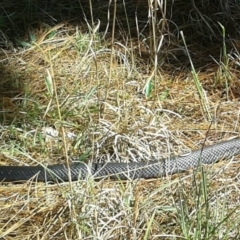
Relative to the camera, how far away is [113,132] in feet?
10.1

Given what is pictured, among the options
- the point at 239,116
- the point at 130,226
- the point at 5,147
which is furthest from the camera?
the point at 239,116

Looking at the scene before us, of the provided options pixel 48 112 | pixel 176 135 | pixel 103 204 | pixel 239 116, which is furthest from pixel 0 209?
pixel 239 116

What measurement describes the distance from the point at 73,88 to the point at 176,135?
561 mm

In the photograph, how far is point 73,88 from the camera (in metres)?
3.39

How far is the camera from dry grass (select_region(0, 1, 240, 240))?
2.45 meters

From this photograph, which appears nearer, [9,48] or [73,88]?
[73,88]

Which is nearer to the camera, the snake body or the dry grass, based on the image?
the dry grass

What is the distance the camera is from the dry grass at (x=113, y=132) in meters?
2.45

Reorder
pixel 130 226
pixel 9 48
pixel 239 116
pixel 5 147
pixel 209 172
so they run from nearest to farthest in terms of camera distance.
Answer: pixel 130 226 < pixel 209 172 < pixel 5 147 < pixel 239 116 < pixel 9 48

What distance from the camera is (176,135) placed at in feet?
10.4

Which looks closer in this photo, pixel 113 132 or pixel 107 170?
pixel 107 170

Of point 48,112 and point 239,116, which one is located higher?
point 48,112

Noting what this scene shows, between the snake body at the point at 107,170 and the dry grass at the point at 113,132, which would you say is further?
the snake body at the point at 107,170

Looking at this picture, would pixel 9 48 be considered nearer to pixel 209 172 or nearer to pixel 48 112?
pixel 48 112
